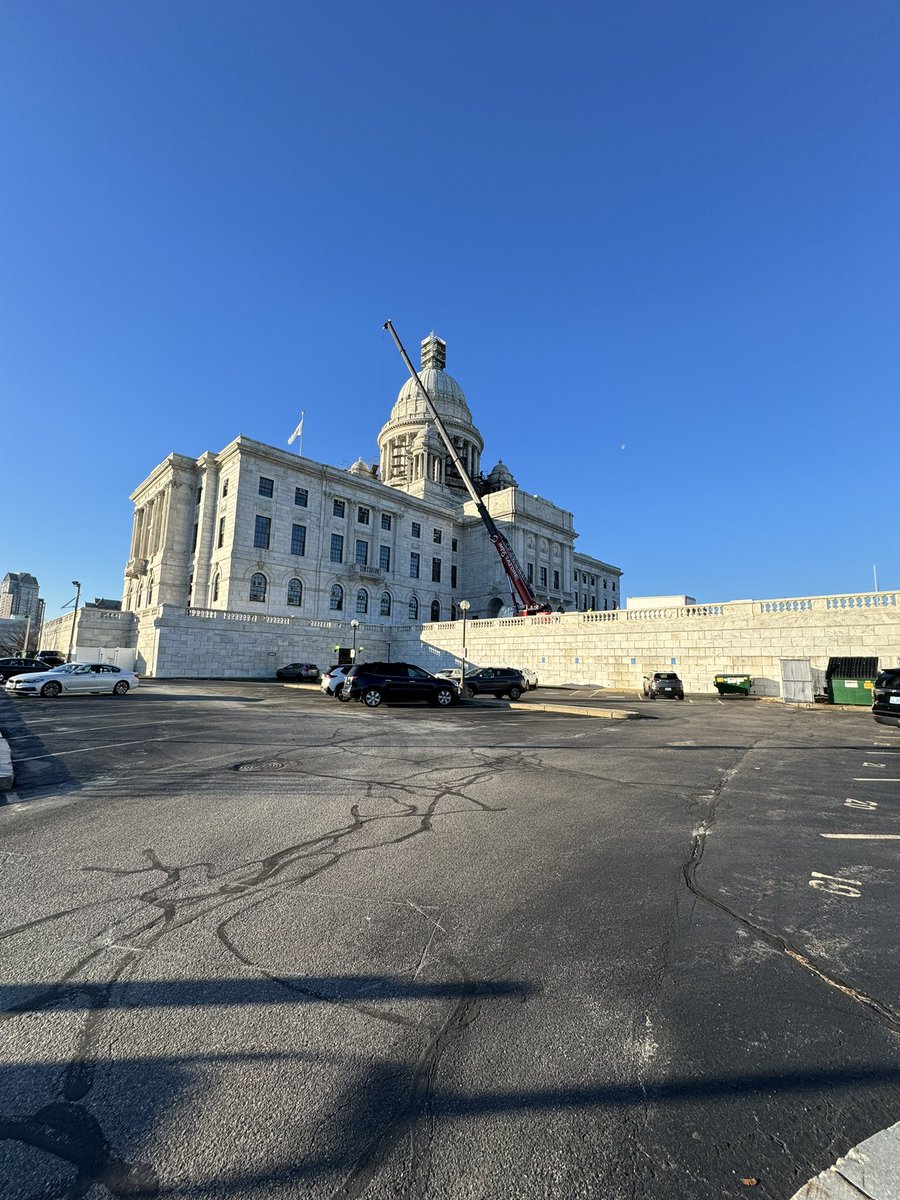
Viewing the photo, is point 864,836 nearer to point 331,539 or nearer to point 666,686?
point 666,686

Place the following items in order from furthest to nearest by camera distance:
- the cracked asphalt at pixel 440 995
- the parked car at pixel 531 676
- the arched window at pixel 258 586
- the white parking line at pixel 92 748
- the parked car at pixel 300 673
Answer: the arched window at pixel 258 586, the parked car at pixel 300 673, the parked car at pixel 531 676, the white parking line at pixel 92 748, the cracked asphalt at pixel 440 995

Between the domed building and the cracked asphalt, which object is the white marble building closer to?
the domed building

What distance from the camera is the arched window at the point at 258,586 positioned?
5169 cm

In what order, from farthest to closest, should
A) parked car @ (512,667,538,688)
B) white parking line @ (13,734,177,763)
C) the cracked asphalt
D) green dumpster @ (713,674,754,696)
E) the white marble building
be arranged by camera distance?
the white marble building, parked car @ (512,667,538,688), green dumpster @ (713,674,754,696), white parking line @ (13,734,177,763), the cracked asphalt

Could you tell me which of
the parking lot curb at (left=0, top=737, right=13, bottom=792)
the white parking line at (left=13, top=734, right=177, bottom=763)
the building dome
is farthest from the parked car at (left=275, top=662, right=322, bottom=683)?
the building dome

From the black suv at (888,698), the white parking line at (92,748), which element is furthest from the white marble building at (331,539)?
the black suv at (888,698)

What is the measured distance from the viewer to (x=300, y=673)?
140 feet

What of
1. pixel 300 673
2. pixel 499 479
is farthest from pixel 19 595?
pixel 300 673

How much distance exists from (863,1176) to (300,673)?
1687 inches

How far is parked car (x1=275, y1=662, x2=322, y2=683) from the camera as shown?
42.7m

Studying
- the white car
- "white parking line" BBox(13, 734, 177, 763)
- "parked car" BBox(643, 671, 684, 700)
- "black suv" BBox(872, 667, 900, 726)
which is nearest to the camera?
"white parking line" BBox(13, 734, 177, 763)

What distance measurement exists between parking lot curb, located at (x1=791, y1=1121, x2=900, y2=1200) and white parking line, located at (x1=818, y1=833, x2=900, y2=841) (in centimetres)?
454

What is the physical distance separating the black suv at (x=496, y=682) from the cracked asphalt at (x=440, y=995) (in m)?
22.9

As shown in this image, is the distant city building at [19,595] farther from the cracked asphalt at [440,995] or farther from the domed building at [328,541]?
the cracked asphalt at [440,995]
